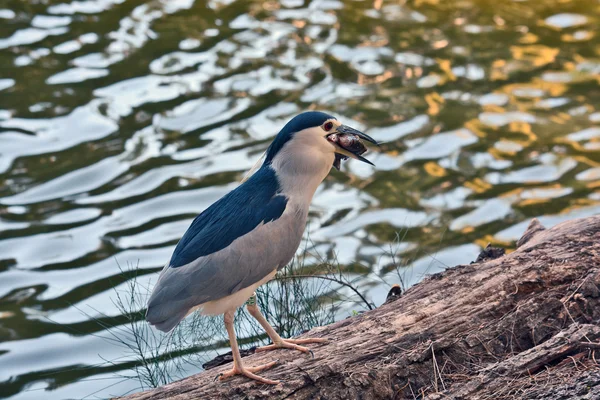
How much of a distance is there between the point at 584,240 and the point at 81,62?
5747mm

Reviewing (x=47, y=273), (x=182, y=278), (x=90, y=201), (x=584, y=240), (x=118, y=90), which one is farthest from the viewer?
(x=118, y=90)

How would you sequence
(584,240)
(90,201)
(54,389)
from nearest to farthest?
(584,240), (54,389), (90,201)

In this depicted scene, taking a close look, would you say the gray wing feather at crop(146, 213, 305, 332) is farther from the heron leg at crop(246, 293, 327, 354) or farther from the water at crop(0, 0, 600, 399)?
the water at crop(0, 0, 600, 399)

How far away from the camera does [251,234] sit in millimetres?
3529

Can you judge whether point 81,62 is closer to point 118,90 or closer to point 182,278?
point 118,90

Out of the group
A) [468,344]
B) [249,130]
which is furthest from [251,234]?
[249,130]

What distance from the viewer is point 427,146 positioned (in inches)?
298

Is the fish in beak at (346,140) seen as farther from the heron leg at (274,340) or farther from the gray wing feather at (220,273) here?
the heron leg at (274,340)

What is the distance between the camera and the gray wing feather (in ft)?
11.2

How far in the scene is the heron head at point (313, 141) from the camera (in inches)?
141

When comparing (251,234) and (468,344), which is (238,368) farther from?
(468,344)

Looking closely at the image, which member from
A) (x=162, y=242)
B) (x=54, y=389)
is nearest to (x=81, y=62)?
(x=162, y=242)

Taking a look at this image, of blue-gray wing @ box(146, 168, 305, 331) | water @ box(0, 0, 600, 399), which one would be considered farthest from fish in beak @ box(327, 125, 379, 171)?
water @ box(0, 0, 600, 399)

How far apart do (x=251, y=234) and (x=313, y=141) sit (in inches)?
17.9
